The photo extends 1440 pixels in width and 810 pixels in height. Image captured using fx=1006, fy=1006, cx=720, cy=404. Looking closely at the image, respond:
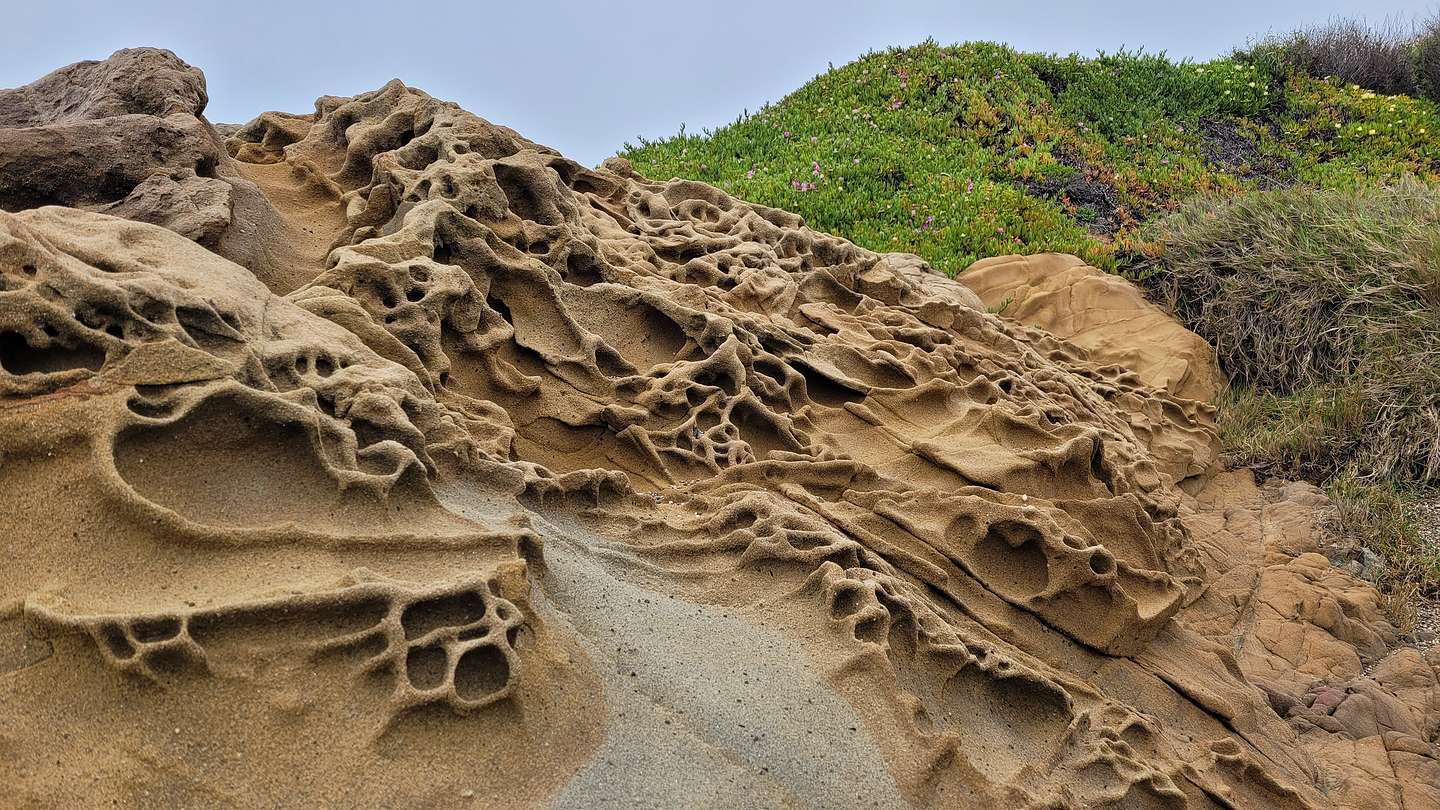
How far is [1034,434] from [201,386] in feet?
12.1

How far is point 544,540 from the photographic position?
320cm

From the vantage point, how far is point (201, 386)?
271 cm

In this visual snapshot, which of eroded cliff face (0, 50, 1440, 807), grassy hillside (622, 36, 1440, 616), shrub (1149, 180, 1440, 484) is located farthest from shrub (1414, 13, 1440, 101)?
eroded cliff face (0, 50, 1440, 807)

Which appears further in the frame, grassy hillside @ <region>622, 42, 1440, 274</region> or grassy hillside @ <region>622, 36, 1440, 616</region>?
grassy hillside @ <region>622, 42, 1440, 274</region>

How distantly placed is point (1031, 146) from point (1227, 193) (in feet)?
7.71

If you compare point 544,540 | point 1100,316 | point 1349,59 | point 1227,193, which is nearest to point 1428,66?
point 1349,59

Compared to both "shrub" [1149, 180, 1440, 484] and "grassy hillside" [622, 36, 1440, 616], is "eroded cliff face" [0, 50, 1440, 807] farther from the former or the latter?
"grassy hillside" [622, 36, 1440, 616]

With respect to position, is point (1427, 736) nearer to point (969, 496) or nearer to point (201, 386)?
point (969, 496)

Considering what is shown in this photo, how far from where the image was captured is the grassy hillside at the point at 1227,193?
7184 millimetres

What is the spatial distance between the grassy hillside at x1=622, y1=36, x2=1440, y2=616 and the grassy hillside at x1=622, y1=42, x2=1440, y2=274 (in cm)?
4

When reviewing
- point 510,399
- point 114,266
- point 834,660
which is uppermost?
point 114,266

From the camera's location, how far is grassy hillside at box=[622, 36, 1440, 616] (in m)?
7.18

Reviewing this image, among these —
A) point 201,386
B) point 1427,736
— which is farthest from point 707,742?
point 1427,736

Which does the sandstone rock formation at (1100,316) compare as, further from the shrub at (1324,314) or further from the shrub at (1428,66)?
the shrub at (1428,66)
